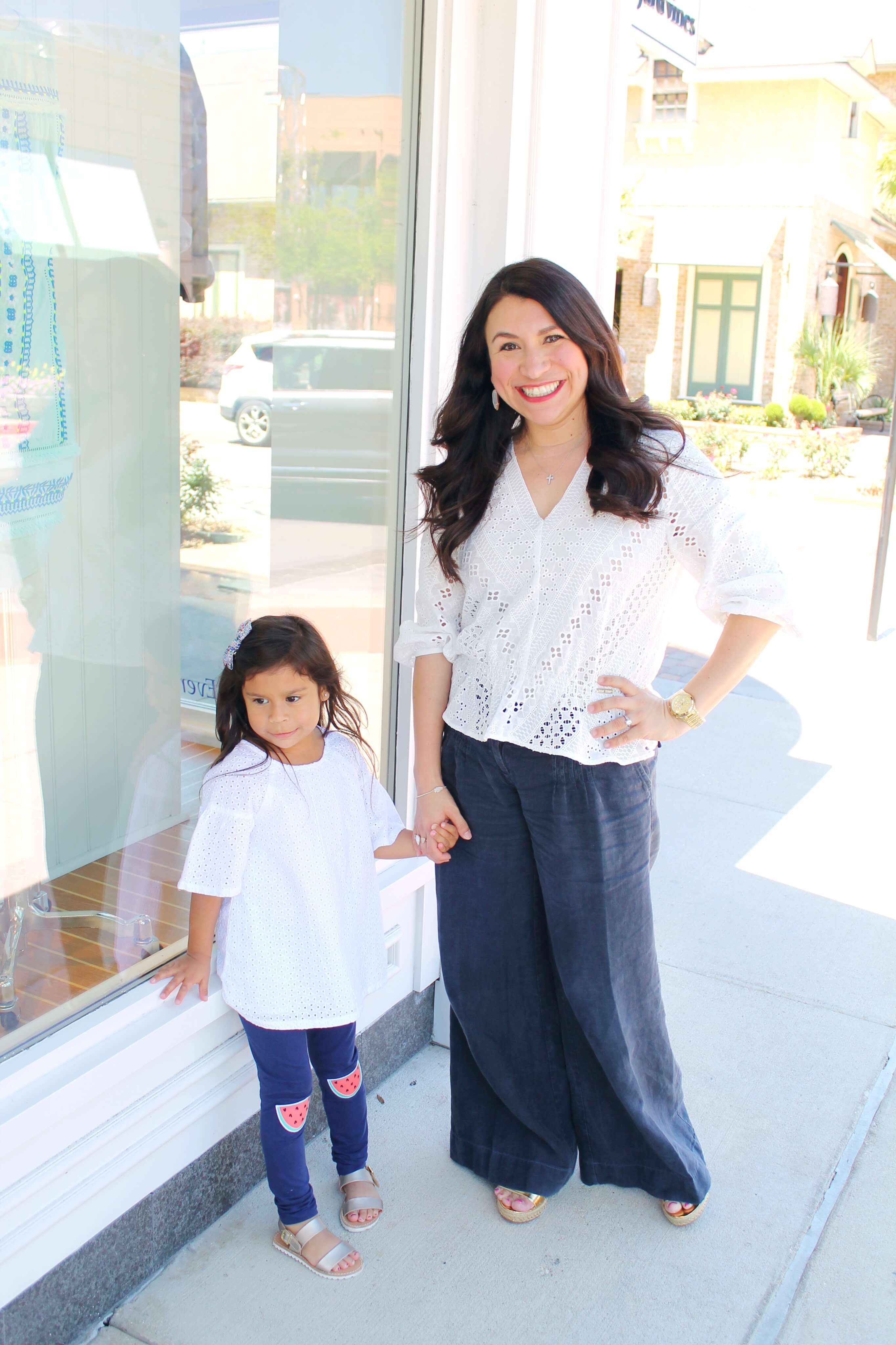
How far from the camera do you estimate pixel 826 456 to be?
14555 mm

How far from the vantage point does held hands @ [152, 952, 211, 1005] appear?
6.64ft

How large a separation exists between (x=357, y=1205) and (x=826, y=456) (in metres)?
13.7

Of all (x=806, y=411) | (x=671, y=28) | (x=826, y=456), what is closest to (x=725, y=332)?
(x=806, y=411)

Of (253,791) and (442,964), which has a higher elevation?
(253,791)

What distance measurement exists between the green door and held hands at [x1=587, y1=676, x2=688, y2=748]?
20.6 metres

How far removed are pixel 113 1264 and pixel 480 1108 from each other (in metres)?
0.72

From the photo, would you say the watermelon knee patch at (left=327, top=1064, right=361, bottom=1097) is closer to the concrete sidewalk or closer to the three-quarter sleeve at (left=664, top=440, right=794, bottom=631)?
the concrete sidewalk

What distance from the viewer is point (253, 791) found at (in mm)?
1979

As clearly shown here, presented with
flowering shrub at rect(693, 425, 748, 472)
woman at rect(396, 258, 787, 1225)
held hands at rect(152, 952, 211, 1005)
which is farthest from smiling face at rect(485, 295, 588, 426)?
flowering shrub at rect(693, 425, 748, 472)

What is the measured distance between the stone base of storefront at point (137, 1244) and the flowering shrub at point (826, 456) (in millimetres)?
13275

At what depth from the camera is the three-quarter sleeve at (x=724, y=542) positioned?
186 centimetres

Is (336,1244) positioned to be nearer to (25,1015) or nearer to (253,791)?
(25,1015)

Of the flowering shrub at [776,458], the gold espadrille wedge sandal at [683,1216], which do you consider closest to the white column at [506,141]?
the gold espadrille wedge sandal at [683,1216]

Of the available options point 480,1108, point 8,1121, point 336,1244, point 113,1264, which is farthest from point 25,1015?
point 480,1108
